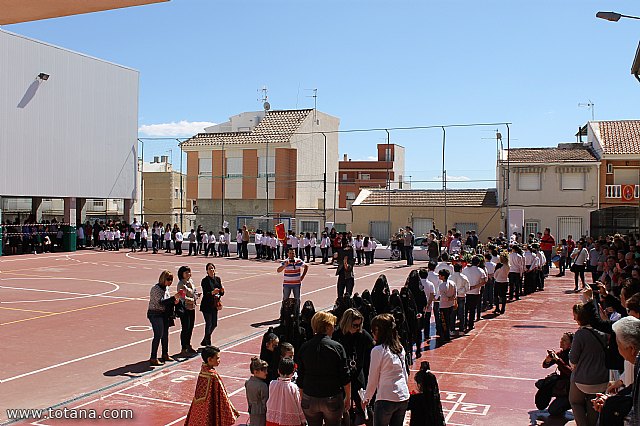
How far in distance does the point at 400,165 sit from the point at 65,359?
7376 cm

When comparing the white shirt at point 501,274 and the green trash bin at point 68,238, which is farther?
the green trash bin at point 68,238

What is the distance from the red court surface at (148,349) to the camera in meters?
9.91

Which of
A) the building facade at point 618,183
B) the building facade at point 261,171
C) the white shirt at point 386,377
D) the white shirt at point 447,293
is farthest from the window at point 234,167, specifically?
the white shirt at point 386,377

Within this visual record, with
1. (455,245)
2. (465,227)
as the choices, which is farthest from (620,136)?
(455,245)

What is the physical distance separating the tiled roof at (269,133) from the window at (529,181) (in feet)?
56.5

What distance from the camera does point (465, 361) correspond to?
41.7ft

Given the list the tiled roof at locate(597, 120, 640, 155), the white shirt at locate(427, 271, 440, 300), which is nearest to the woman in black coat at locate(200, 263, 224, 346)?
the white shirt at locate(427, 271, 440, 300)

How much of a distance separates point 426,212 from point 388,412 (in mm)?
38670

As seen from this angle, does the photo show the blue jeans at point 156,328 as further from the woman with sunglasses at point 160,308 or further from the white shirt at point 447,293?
the white shirt at point 447,293

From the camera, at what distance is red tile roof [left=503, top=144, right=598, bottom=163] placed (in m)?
42.8

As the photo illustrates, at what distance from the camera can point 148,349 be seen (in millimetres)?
13531

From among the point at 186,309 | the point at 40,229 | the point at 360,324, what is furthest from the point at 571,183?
the point at 360,324

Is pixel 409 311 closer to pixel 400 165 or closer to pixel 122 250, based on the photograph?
pixel 122 250

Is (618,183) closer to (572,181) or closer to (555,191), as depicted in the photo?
(572,181)
